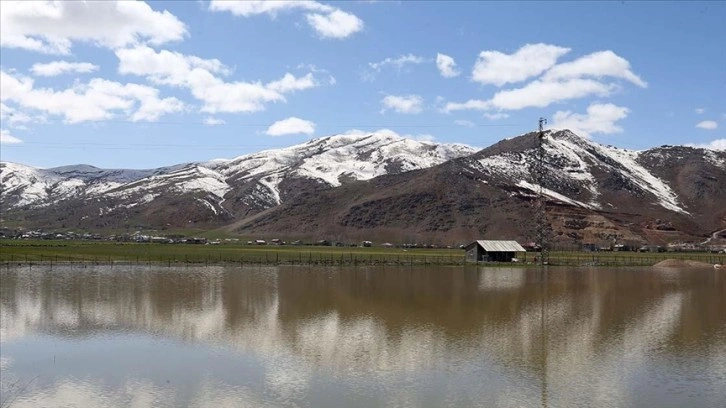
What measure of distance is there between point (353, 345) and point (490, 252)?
256 ft

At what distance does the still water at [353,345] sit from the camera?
2452 cm

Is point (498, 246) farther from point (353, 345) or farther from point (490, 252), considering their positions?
point (353, 345)

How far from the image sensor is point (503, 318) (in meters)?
44.0

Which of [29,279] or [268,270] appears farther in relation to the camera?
[268,270]

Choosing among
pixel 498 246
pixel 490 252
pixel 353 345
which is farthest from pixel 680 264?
pixel 353 345

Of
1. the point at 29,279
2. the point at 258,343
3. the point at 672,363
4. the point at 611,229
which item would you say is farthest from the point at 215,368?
the point at 611,229

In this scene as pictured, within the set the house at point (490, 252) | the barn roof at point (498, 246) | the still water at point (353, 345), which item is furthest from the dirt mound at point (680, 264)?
the still water at point (353, 345)

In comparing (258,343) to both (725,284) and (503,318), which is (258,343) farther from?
(725,284)

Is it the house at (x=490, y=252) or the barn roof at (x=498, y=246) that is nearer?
the house at (x=490, y=252)

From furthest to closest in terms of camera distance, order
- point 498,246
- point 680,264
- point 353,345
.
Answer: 1. point 498,246
2. point 680,264
3. point 353,345

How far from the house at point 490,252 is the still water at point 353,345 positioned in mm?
44256

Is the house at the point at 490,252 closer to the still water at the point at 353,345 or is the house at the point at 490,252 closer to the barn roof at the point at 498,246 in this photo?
the barn roof at the point at 498,246

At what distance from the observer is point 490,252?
4274 inches

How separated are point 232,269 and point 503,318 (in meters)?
47.7
